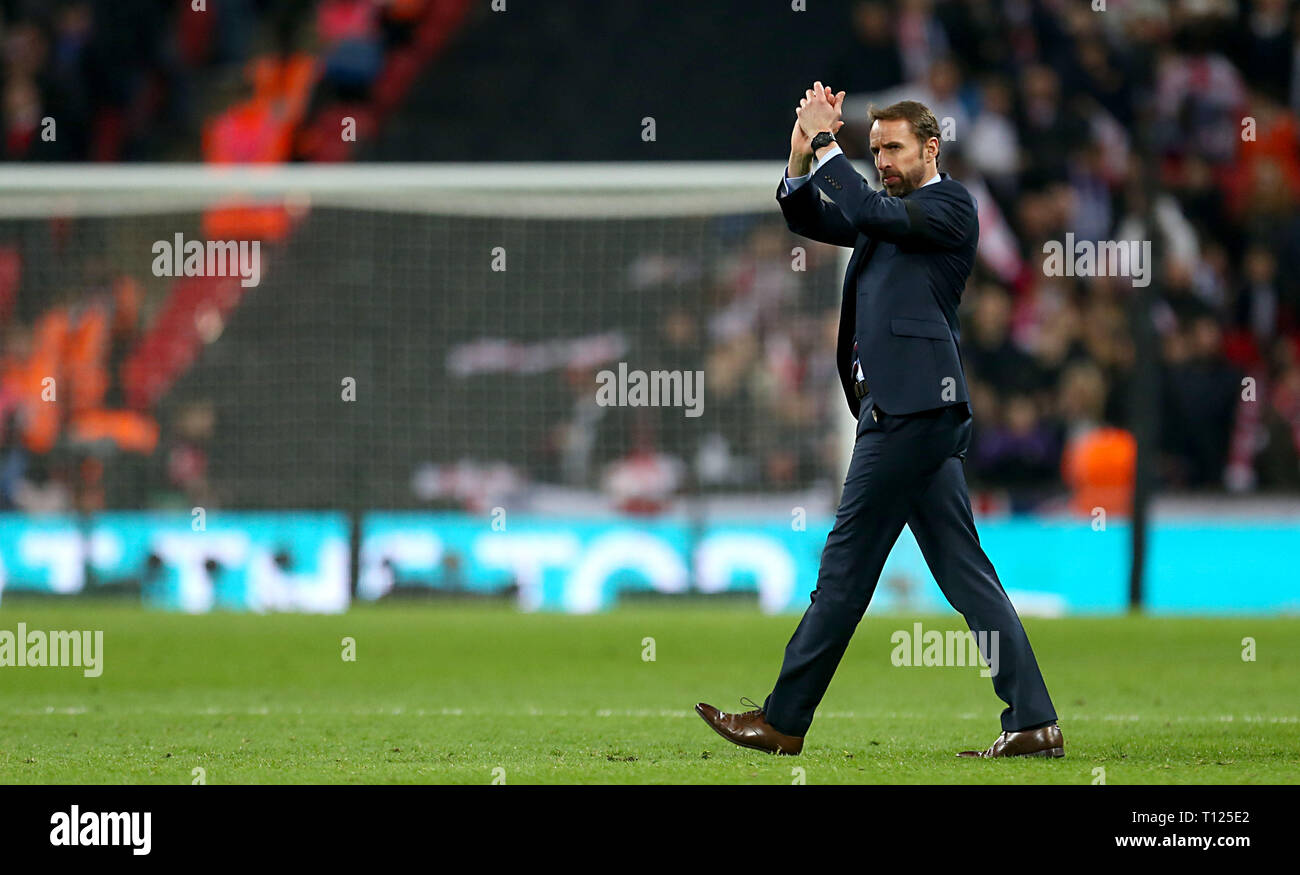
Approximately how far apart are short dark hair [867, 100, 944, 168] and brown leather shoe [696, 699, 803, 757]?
1883mm

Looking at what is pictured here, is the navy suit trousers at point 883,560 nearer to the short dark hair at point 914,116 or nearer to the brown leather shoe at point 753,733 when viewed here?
the brown leather shoe at point 753,733

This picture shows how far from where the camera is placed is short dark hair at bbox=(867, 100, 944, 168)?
19.0 ft

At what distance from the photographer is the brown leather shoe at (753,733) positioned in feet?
19.1

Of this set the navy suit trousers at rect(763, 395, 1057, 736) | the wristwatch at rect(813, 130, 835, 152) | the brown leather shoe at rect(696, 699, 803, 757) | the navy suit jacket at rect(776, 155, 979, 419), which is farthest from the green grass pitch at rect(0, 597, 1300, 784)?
the wristwatch at rect(813, 130, 835, 152)

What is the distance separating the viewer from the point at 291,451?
558 inches

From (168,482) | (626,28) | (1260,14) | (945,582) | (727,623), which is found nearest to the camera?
(945,582)

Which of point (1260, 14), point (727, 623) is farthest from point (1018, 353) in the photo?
point (1260, 14)

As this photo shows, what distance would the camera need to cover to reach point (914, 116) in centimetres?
580

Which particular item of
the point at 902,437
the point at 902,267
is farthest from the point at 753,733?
the point at 902,267

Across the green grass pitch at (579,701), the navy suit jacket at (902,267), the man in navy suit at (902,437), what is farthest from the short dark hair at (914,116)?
the green grass pitch at (579,701)

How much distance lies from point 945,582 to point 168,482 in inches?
364

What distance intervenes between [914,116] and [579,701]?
3325 millimetres
